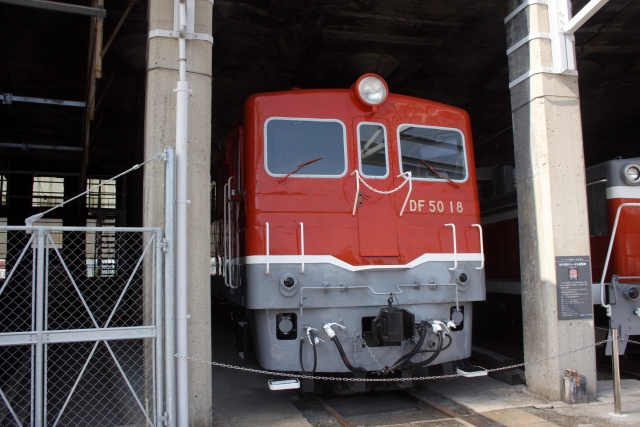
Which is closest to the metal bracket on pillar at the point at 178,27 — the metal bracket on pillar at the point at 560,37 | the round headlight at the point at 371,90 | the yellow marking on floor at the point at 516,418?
the round headlight at the point at 371,90

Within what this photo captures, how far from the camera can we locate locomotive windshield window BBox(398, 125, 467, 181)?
607cm

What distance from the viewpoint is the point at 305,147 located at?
18.9 feet

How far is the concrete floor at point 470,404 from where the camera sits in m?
5.18

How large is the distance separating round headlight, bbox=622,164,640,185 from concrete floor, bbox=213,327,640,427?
2438mm

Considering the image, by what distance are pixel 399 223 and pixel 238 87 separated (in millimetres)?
7659

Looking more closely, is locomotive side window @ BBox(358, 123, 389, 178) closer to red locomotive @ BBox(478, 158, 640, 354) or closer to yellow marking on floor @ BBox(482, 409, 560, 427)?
yellow marking on floor @ BBox(482, 409, 560, 427)

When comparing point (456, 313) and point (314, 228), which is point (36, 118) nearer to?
point (314, 228)

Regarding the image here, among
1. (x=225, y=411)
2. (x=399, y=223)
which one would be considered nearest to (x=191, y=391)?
(x=225, y=411)

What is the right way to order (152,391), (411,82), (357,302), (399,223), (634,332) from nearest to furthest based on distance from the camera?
(152,391)
(357,302)
(399,223)
(634,332)
(411,82)

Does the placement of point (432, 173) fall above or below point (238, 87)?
below

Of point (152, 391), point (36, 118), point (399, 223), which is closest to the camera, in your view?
point (152, 391)

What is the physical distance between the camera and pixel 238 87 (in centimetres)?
1237

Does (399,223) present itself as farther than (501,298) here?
No

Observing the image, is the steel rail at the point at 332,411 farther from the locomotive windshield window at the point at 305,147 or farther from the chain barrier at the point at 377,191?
the locomotive windshield window at the point at 305,147
